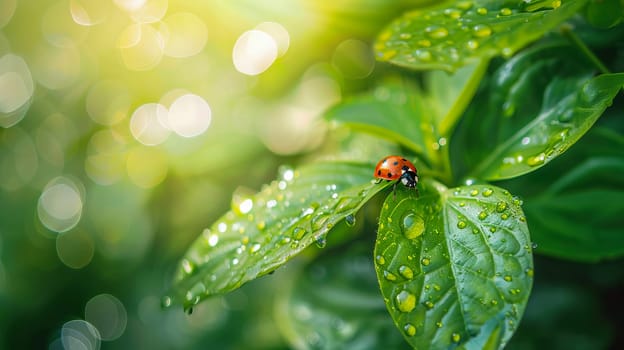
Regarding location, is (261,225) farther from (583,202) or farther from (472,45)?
(583,202)

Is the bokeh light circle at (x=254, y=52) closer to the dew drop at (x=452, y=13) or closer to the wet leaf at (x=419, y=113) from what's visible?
the wet leaf at (x=419, y=113)

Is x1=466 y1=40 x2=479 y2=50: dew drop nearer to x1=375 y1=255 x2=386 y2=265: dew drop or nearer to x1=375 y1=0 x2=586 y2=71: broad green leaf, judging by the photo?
x1=375 y1=0 x2=586 y2=71: broad green leaf

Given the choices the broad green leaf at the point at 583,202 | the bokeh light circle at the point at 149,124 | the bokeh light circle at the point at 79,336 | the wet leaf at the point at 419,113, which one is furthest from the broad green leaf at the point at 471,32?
the bokeh light circle at the point at 79,336

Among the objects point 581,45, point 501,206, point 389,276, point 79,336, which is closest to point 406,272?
point 389,276

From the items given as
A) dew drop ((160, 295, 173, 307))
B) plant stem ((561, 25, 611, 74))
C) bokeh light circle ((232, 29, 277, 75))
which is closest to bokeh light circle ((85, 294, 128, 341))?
bokeh light circle ((232, 29, 277, 75))

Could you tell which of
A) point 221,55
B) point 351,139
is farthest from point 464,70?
point 221,55

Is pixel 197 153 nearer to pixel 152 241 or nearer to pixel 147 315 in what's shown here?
pixel 152 241
